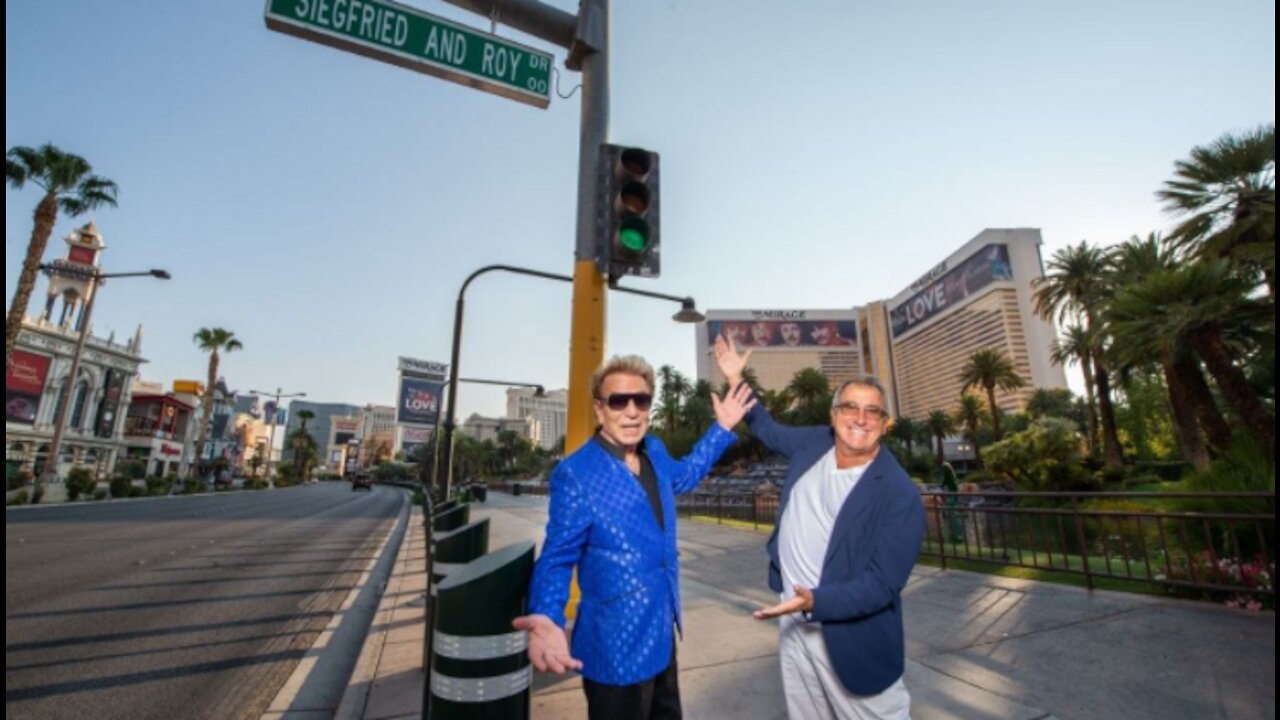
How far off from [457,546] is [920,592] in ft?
18.0

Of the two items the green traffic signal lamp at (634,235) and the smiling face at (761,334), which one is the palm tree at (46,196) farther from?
the smiling face at (761,334)

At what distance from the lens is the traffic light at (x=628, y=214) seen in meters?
3.65

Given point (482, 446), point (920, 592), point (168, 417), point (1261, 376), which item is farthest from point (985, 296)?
point (168, 417)

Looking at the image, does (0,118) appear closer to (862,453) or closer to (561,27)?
(561,27)

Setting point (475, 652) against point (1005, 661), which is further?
point (1005, 661)

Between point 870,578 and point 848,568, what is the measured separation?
14cm

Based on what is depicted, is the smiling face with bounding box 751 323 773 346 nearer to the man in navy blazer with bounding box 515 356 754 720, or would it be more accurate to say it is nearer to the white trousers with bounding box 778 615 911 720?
the white trousers with bounding box 778 615 911 720

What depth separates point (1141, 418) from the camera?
56719mm

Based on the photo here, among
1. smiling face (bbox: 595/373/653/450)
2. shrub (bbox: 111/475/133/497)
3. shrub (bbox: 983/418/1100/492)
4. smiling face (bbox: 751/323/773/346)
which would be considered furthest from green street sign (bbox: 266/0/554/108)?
smiling face (bbox: 751/323/773/346)

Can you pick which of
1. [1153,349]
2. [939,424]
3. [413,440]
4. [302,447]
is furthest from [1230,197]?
[302,447]

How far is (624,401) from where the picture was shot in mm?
2332

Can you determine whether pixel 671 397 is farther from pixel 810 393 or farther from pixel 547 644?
pixel 547 644

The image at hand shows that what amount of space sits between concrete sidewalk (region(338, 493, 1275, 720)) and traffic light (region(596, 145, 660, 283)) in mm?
2873

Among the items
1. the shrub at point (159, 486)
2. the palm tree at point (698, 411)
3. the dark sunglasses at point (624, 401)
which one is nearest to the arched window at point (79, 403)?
the shrub at point (159, 486)
